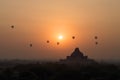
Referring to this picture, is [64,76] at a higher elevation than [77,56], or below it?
below

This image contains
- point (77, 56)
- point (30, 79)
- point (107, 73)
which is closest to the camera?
point (30, 79)

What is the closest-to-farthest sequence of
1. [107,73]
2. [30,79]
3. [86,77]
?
1. [30,79]
2. [86,77]
3. [107,73]

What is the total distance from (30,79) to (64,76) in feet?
28.4

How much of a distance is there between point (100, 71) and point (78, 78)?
404 inches

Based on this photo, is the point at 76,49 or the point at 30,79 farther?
the point at 76,49

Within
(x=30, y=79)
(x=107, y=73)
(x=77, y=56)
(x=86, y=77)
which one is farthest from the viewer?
(x=77, y=56)

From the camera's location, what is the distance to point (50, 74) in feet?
276

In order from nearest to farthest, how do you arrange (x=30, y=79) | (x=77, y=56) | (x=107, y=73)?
(x=30, y=79)
(x=107, y=73)
(x=77, y=56)

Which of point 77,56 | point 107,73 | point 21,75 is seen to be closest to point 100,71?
point 107,73

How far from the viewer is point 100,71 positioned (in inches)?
3457

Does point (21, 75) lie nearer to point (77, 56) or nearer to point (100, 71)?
point (100, 71)

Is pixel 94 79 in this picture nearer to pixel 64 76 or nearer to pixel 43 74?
pixel 64 76

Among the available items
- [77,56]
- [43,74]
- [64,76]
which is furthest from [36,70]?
[77,56]

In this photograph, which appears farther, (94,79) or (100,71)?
(100,71)
